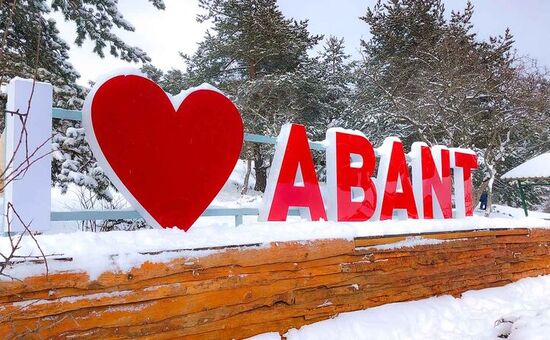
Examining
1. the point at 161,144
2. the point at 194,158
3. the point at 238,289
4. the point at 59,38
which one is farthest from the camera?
the point at 59,38

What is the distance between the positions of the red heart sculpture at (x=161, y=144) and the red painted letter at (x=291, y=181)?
0.61 meters

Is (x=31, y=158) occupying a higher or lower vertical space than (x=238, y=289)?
higher

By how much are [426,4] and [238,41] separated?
10.1m

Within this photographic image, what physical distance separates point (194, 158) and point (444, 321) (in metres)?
3.06

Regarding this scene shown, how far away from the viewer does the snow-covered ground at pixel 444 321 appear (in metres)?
3.92

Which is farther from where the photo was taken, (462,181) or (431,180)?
(462,181)

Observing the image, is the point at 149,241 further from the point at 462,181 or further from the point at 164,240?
the point at 462,181

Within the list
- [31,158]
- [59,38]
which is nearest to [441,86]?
[59,38]

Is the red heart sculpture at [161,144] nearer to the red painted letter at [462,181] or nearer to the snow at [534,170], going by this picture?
the red painted letter at [462,181]

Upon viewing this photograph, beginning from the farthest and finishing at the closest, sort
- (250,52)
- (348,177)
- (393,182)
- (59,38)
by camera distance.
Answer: (250,52)
(59,38)
(393,182)
(348,177)

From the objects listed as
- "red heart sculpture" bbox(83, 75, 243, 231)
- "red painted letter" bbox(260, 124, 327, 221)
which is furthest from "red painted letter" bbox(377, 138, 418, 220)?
"red heart sculpture" bbox(83, 75, 243, 231)

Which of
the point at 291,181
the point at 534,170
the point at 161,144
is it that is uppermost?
the point at 534,170

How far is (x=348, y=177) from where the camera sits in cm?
524

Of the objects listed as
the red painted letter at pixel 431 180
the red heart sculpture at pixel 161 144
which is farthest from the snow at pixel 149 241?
the red painted letter at pixel 431 180
